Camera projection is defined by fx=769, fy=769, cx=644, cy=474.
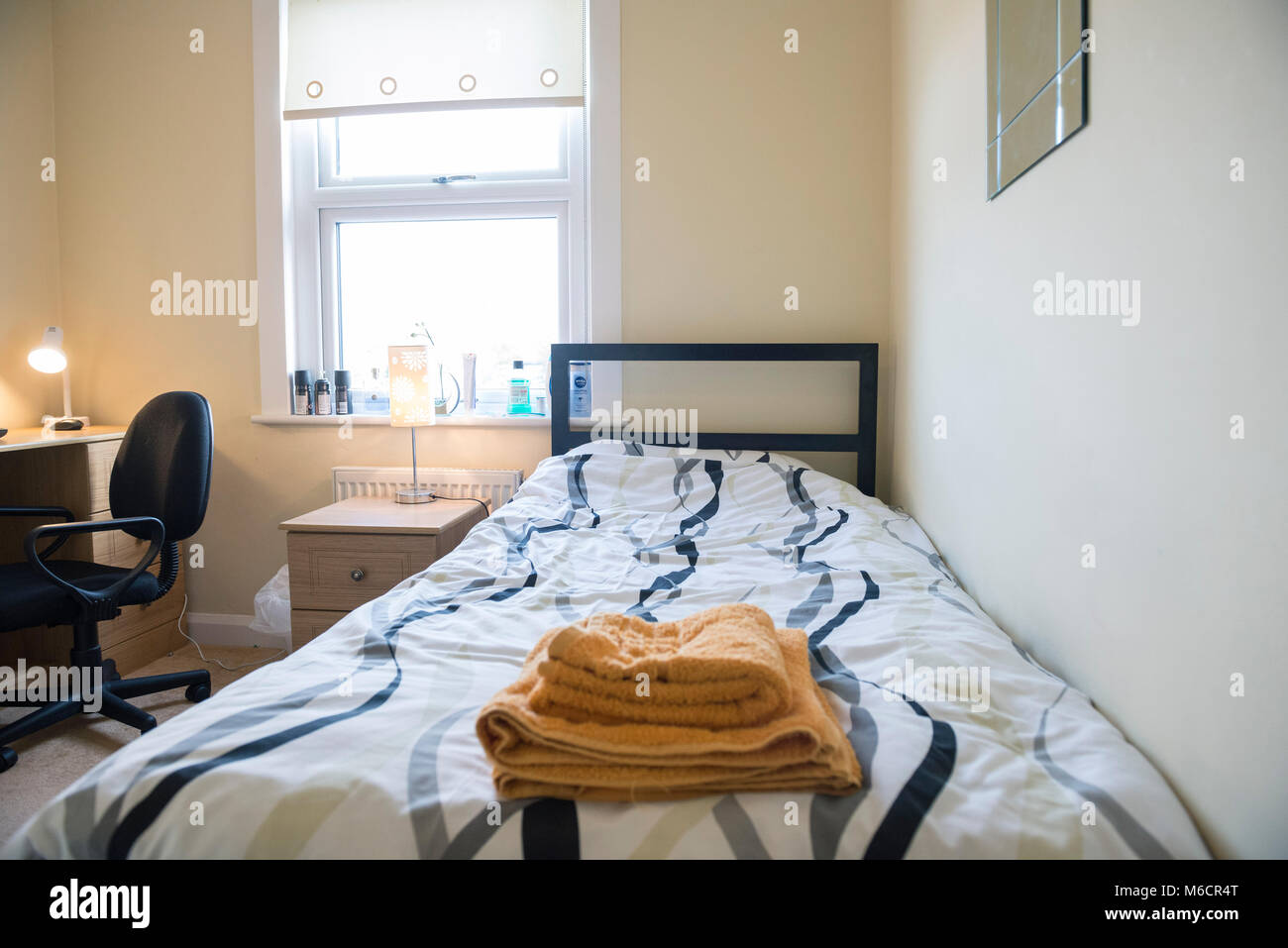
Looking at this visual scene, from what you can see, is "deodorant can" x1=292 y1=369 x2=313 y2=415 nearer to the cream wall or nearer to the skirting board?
the cream wall

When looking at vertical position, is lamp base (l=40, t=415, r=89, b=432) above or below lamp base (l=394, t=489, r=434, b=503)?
above

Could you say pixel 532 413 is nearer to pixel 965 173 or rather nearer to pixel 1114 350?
pixel 965 173

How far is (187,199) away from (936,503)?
108 inches

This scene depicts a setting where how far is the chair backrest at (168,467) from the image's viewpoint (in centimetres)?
208

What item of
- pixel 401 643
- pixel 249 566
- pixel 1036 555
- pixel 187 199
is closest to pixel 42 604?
pixel 249 566

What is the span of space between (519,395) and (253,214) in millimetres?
1160

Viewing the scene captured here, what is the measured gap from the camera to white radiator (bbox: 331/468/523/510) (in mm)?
2658

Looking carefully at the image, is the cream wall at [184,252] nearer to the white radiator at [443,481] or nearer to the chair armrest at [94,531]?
the white radiator at [443,481]

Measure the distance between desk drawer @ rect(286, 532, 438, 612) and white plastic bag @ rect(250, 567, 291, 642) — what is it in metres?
0.46

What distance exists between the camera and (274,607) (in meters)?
2.64

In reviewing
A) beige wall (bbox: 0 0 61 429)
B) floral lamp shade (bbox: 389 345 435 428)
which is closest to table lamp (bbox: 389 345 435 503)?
floral lamp shade (bbox: 389 345 435 428)

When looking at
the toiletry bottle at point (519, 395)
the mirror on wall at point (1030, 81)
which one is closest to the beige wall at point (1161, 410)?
the mirror on wall at point (1030, 81)

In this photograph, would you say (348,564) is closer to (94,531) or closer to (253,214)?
(94,531)

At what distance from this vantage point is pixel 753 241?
2.54 meters
